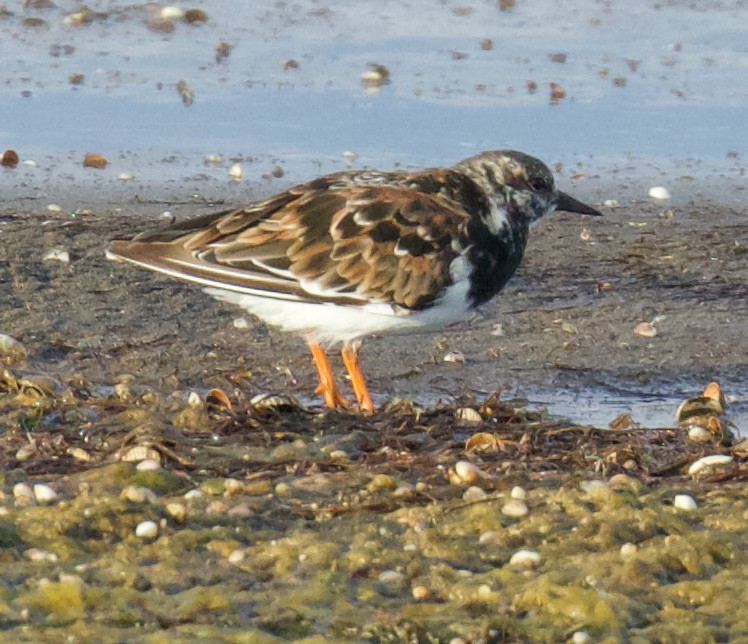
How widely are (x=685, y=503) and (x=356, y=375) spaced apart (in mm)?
1364

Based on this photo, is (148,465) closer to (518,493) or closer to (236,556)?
(236,556)

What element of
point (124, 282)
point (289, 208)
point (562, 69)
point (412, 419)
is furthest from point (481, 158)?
point (562, 69)

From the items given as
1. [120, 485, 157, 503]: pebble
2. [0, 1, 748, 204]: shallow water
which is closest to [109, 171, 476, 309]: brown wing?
[120, 485, 157, 503]: pebble

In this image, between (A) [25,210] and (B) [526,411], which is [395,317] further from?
(A) [25,210]

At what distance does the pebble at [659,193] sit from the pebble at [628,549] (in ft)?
12.9

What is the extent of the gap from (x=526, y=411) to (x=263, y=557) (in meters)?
1.43

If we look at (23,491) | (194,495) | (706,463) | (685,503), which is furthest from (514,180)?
(23,491)

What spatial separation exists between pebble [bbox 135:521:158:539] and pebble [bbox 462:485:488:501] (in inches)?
27.6

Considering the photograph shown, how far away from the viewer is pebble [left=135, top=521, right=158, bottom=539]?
330 centimetres

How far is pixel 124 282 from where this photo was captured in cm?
570

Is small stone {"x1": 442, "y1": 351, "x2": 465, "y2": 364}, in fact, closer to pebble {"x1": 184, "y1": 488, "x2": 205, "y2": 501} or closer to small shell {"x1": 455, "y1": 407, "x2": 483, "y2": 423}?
small shell {"x1": 455, "y1": 407, "x2": 483, "y2": 423}

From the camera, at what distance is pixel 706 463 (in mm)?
3838

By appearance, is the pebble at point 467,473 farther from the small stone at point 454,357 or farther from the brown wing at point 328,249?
the small stone at point 454,357

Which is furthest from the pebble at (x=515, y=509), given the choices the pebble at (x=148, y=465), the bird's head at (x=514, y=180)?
the bird's head at (x=514, y=180)
